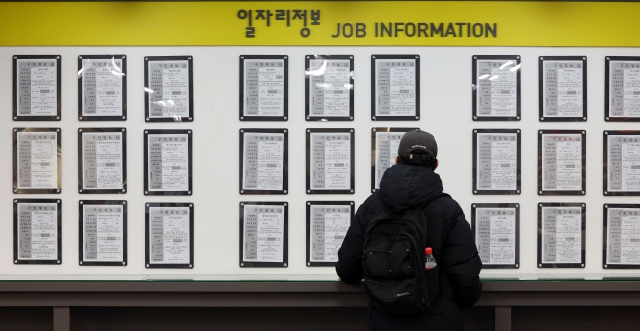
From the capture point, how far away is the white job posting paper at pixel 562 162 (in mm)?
2900

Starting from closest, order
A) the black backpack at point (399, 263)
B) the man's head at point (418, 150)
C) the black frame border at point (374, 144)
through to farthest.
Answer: the black backpack at point (399, 263) → the man's head at point (418, 150) → the black frame border at point (374, 144)

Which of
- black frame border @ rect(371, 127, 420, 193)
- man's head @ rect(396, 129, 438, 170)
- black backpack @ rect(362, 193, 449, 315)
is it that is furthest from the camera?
black frame border @ rect(371, 127, 420, 193)

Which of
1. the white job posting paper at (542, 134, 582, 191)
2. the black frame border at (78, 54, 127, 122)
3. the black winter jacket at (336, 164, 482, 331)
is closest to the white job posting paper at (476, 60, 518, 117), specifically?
the white job posting paper at (542, 134, 582, 191)

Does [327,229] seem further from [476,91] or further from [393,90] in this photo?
[476,91]

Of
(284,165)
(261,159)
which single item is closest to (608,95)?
(284,165)

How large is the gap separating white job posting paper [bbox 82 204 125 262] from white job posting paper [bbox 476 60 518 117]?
6.98 feet

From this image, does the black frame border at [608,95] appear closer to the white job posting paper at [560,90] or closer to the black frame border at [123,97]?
the white job posting paper at [560,90]

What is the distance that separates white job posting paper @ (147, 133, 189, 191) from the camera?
291cm

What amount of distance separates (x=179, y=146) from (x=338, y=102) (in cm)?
93

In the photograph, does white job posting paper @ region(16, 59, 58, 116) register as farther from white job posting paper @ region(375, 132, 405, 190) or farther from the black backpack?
the black backpack

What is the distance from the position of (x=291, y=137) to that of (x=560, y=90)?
1534mm

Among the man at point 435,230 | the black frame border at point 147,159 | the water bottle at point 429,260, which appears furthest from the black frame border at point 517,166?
the black frame border at point 147,159

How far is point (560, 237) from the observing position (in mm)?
2912

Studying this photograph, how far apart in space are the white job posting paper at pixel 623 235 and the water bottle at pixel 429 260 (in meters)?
1.32
